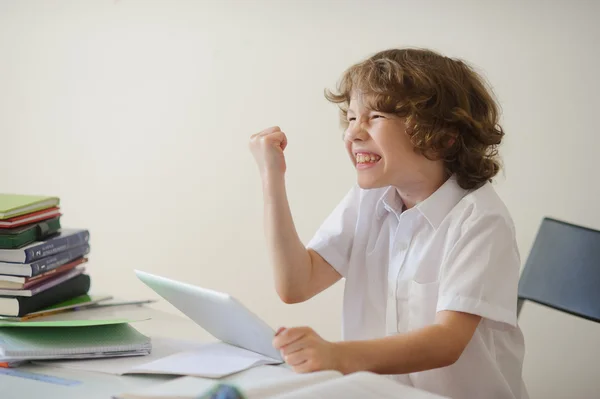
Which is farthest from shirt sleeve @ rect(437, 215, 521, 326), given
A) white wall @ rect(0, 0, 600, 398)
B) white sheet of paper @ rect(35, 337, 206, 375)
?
white wall @ rect(0, 0, 600, 398)

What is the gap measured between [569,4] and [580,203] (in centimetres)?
47

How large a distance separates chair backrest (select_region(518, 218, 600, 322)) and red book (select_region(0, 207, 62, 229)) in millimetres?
955

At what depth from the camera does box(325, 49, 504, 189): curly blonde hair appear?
1.30 meters

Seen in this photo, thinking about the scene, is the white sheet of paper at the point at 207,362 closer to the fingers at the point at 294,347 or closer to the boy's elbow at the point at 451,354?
the fingers at the point at 294,347

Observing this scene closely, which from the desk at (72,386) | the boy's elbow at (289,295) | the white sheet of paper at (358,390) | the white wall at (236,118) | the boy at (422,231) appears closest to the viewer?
the white sheet of paper at (358,390)

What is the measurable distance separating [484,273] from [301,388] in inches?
15.6

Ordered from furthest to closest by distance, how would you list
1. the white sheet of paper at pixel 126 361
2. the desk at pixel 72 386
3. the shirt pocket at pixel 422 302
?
the shirt pocket at pixel 422 302 → the white sheet of paper at pixel 126 361 → the desk at pixel 72 386

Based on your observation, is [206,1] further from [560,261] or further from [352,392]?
[352,392]

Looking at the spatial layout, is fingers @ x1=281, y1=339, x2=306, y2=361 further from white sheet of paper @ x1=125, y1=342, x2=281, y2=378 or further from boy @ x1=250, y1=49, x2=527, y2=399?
boy @ x1=250, y1=49, x2=527, y2=399

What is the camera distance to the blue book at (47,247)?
1330mm

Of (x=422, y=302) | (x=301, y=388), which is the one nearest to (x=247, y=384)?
(x=301, y=388)

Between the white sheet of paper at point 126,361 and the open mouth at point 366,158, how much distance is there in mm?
401

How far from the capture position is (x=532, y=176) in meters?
1.99

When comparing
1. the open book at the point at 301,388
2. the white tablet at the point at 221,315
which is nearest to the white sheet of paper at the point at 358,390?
the open book at the point at 301,388
